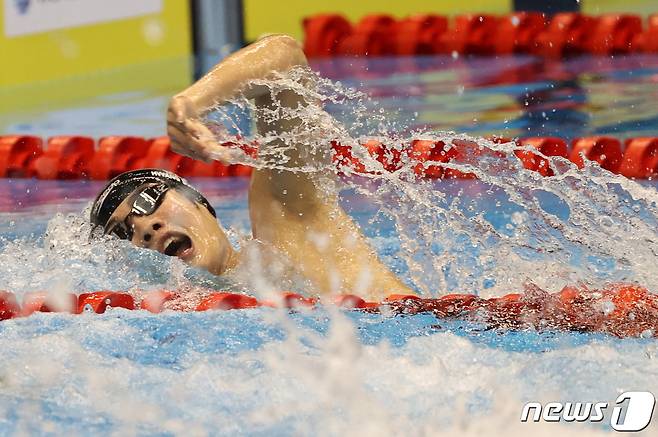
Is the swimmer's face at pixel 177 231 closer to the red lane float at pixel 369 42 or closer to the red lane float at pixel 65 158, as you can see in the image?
the red lane float at pixel 65 158

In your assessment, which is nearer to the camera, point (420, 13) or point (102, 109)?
point (102, 109)

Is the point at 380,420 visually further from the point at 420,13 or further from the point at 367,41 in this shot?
the point at 420,13

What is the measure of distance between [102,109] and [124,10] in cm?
97

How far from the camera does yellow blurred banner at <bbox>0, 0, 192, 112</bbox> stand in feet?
21.4

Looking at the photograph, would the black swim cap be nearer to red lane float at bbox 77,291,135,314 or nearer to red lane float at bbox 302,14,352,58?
red lane float at bbox 77,291,135,314

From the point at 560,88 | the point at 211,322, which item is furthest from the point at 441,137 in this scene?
the point at 560,88

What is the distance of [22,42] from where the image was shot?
652 centimetres

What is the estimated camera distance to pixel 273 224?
272 centimetres

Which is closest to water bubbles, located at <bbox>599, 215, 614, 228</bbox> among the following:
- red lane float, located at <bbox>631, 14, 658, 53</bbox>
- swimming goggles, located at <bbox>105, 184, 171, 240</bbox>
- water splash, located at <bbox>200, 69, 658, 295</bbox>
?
water splash, located at <bbox>200, 69, 658, 295</bbox>

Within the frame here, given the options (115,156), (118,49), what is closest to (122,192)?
(115,156)

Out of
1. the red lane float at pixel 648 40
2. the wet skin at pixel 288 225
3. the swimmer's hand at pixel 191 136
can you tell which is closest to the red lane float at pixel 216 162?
the wet skin at pixel 288 225

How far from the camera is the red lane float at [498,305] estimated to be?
7.93ft

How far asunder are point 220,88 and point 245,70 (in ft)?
0.33

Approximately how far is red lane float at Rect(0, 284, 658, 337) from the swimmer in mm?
82
